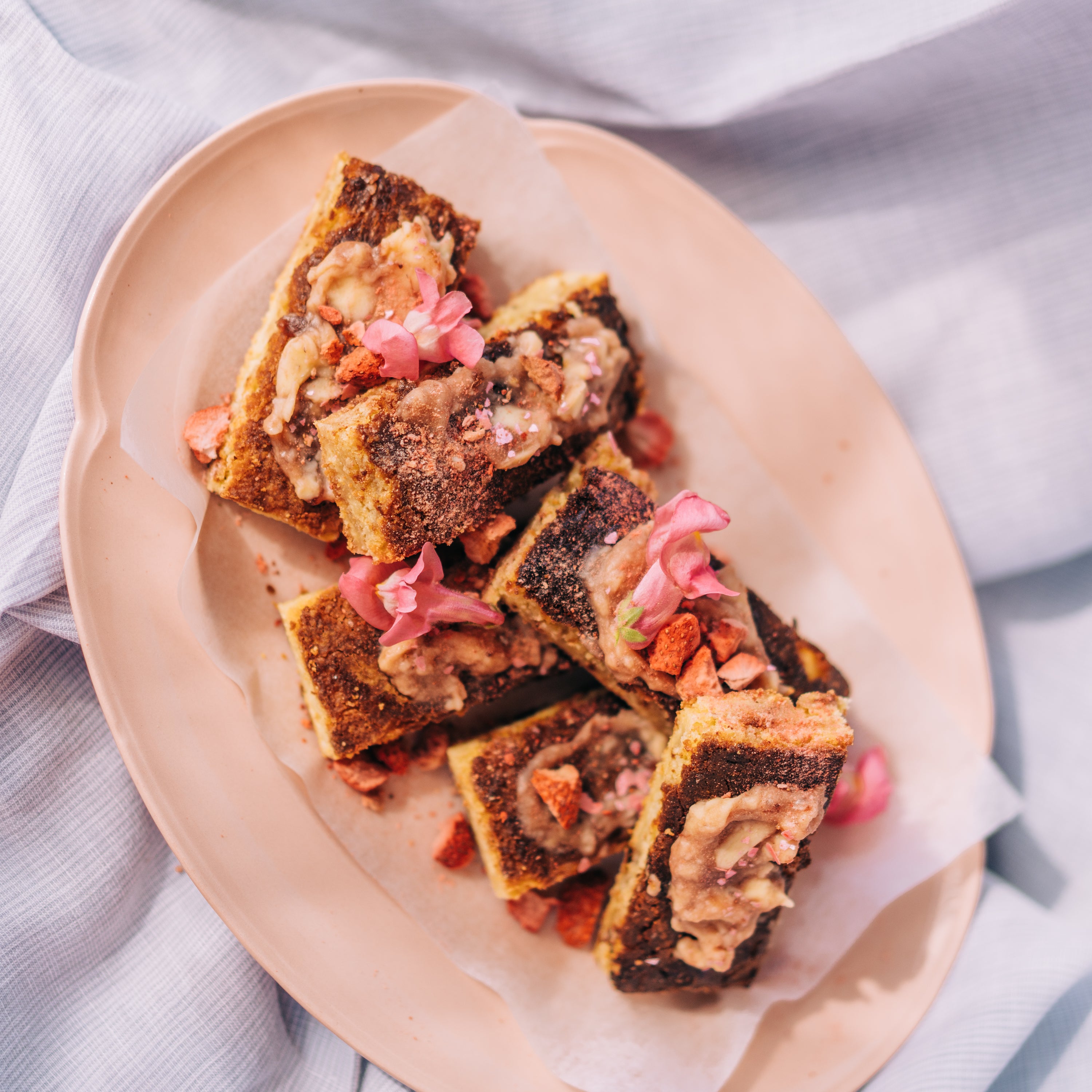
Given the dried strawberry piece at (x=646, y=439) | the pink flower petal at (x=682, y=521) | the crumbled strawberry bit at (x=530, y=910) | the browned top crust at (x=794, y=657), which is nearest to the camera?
the pink flower petal at (x=682, y=521)

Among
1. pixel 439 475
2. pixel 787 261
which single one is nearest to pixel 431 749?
pixel 439 475

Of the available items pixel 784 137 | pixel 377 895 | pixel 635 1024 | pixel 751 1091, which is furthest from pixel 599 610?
pixel 784 137

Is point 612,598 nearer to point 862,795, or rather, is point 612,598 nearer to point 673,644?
point 673,644

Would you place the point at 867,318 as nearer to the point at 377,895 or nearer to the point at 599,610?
the point at 599,610

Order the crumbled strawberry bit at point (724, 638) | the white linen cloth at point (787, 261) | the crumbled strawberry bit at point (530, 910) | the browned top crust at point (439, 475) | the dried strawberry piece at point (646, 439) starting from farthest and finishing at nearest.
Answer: the dried strawberry piece at point (646, 439) → the crumbled strawberry bit at point (530, 910) → the white linen cloth at point (787, 261) → the crumbled strawberry bit at point (724, 638) → the browned top crust at point (439, 475)

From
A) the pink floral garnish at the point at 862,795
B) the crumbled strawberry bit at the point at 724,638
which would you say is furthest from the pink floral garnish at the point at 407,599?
the pink floral garnish at the point at 862,795

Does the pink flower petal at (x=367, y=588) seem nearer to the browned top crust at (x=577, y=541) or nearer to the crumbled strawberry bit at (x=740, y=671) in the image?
the browned top crust at (x=577, y=541)

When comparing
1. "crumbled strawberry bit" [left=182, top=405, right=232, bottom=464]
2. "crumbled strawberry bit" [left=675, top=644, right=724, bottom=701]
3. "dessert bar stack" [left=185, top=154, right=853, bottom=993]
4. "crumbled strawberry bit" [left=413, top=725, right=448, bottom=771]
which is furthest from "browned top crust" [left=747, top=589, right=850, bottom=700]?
"crumbled strawberry bit" [left=182, top=405, right=232, bottom=464]
